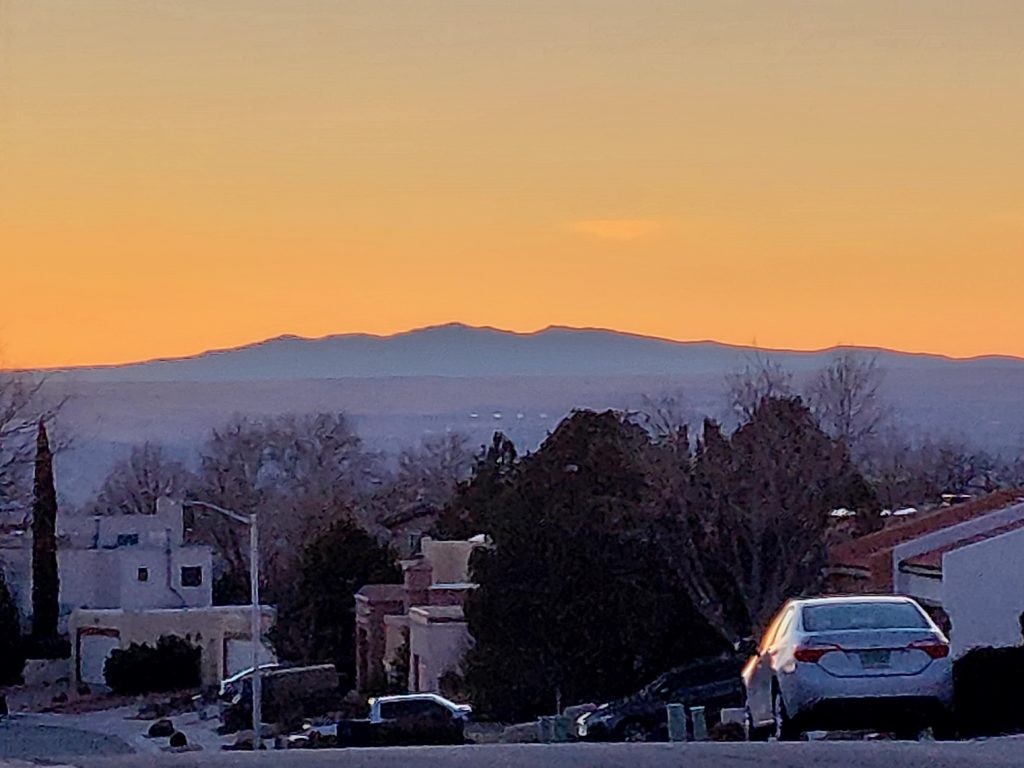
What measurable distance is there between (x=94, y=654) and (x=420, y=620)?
542 inches

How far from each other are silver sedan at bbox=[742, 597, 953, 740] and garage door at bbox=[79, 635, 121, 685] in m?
39.2

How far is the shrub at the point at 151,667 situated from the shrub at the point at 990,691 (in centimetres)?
3318

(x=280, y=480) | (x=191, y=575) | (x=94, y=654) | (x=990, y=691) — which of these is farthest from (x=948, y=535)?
(x=280, y=480)

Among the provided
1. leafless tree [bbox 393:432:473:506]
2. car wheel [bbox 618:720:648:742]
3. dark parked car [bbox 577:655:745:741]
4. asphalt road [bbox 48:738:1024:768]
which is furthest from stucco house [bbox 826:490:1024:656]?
leafless tree [bbox 393:432:473:506]

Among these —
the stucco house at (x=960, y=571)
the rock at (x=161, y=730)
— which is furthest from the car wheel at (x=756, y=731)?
the rock at (x=161, y=730)

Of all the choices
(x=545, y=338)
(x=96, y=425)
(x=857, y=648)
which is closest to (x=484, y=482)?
(x=857, y=648)

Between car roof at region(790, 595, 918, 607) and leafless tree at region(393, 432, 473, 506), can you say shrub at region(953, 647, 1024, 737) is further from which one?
leafless tree at region(393, 432, 473, 506)

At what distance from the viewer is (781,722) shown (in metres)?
15.8

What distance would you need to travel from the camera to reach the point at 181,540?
63.6 meters

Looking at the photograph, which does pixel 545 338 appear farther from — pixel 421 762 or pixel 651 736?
pixel 421 762

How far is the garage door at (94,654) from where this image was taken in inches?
2061

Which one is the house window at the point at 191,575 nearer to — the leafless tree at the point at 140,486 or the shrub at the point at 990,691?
the leafless tree at the point at 140,486

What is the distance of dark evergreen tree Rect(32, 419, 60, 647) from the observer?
5222 cm

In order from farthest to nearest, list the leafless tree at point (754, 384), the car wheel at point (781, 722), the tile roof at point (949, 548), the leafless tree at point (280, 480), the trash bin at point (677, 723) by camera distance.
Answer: the leafless tree at point (280, 480) < the leafless tree at point (754, 384) < the tile roof at point (949, 548) < the trash bin at point (677, 723) < the car wheel at point (781, 722)
